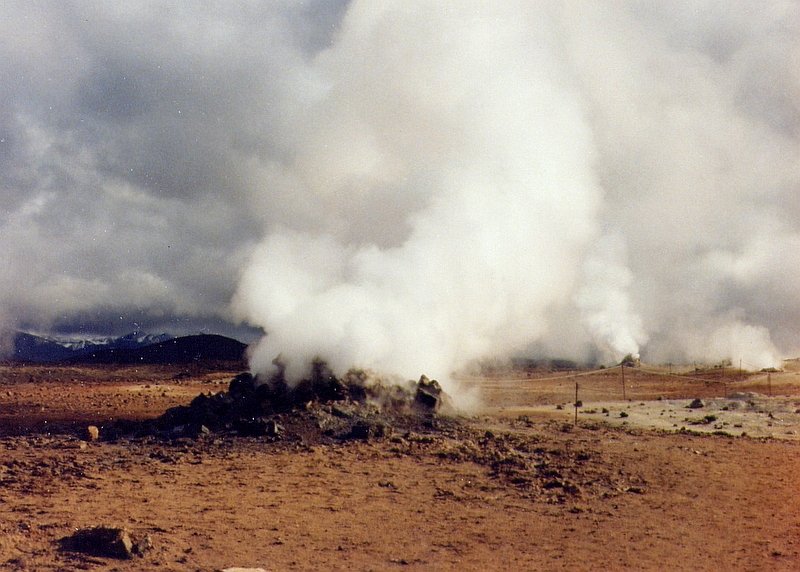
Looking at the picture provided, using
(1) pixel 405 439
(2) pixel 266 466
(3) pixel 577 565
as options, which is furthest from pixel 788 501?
(2) pixel 266 466

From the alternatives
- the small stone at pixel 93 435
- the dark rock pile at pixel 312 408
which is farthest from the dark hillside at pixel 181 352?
the small stone at pixel 93 435

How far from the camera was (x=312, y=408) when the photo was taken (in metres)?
21.8

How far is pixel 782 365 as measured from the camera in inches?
2655

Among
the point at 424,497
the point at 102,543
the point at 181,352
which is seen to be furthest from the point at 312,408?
the point at 181,352

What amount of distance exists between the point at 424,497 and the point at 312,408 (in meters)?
8.84

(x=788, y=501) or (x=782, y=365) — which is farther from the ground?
(x=782, y=365)

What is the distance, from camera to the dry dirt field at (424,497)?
10062 millimetres

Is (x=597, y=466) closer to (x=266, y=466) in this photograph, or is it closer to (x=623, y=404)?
(x=266, y=466)

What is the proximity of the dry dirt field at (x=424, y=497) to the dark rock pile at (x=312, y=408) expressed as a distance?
2.51 feet

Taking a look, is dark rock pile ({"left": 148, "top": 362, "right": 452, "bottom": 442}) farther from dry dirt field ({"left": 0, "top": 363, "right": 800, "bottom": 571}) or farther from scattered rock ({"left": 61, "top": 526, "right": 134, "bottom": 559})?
scattered rock ({"left": 61, "top": 526, "right": 134, "bottom": 559})

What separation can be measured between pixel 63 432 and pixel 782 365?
71553mm

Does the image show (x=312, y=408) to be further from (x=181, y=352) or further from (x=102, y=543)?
(x=181, y=352)

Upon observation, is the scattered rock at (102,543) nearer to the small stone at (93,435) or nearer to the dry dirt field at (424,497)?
the dry dirt field at (424,497)

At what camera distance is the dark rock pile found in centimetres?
2047
